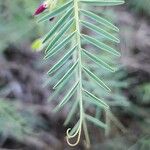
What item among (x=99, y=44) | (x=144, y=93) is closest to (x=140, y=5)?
(x=144, y=93)

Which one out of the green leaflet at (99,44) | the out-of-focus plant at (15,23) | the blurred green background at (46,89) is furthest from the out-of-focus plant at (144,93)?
the green leaflet at (99,44)

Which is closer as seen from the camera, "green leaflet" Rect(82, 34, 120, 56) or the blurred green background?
"green leaflet" Rect(82, 34, 120, 56)

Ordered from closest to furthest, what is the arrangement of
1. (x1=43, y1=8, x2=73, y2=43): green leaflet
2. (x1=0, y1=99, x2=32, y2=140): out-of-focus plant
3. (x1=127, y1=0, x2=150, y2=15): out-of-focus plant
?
(x1=43, y1=8, x2=73, y2=43): green leaflet
(x1=0, y1=99, x2=32, y2=140): out-of-focus plant
(x1=127, y1=0, x2=150, y2=15): out-of-focus plant

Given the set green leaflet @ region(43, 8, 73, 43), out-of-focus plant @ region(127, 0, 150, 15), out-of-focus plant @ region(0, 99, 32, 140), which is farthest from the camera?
out-of-focus plant @ region(127, 0, 150, 15)

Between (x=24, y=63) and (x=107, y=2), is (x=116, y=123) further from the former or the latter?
(x=107, y=2)

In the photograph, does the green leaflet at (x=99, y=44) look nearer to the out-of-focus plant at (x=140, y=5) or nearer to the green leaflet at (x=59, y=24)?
the green leaflet at (x=59, y=24)

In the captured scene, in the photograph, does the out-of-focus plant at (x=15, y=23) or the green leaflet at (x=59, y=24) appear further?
the out-of-focus plant at (x=15, y=23)

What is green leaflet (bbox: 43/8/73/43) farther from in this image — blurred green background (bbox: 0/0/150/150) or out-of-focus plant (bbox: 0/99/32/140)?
out-of-focus plant (bbox: 0/99/32/140)

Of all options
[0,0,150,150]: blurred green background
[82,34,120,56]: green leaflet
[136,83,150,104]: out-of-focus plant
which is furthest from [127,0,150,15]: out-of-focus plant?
[82,34,120,56]: green leaflet

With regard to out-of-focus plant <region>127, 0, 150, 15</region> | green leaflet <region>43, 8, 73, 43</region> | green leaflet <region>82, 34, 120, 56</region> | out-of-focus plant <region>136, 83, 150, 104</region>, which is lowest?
out-of-focus plant <region>136, 83, 150, 104</region>
